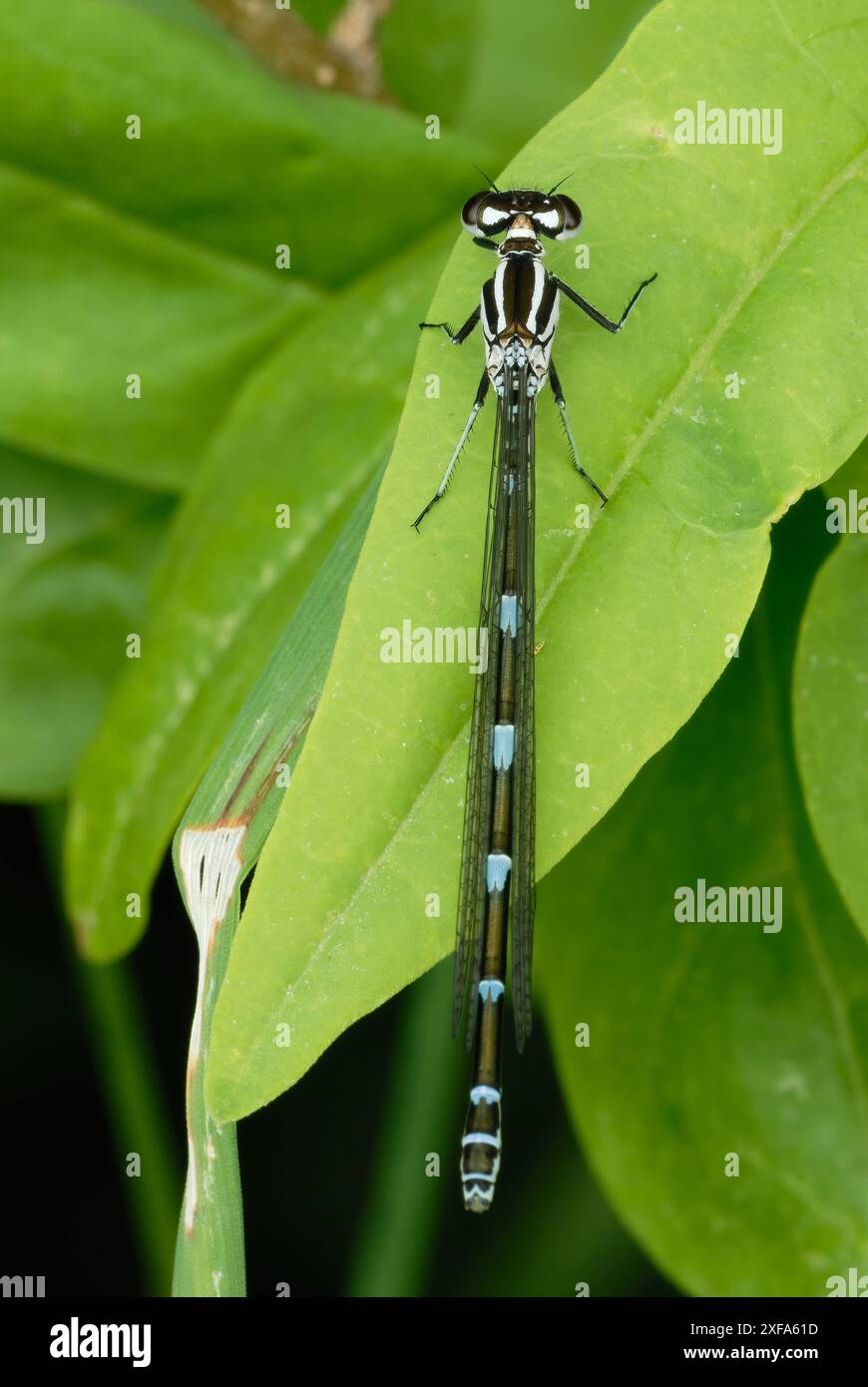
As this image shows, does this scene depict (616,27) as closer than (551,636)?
No

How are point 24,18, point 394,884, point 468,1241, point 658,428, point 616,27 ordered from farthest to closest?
point 468,1241 < point 616,27 < point 24,18 < point 658,428 < point 394,884

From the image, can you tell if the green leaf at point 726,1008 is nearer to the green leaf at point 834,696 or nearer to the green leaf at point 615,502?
the green leaf at point 834,696

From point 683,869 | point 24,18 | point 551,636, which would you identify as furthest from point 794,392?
point 24,18

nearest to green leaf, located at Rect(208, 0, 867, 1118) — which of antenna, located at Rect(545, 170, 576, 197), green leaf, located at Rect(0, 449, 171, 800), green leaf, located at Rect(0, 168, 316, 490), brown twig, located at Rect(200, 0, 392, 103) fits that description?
antenna, located at Rect(545, 170, 576, 197)

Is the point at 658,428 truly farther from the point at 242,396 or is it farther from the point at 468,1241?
the point at 468,1241

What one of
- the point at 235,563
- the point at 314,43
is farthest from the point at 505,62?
the point at 235,563

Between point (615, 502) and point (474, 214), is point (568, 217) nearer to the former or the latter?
point (474, 214)

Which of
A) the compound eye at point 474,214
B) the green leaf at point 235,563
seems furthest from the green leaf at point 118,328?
the compound eye at point 474,214
